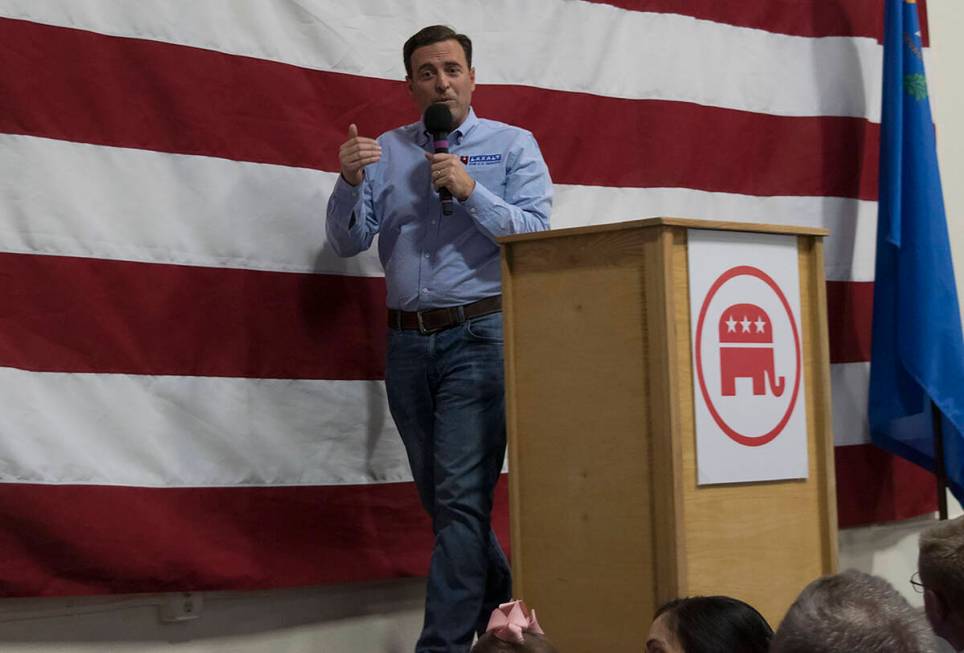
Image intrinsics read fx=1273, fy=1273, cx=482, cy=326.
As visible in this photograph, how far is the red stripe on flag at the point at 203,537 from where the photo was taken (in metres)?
2.68

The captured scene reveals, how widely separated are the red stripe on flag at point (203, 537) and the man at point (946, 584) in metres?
1.89

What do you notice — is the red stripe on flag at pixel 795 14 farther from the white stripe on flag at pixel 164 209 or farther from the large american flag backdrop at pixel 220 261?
Result: the white stripe on flag at pixel 164 209

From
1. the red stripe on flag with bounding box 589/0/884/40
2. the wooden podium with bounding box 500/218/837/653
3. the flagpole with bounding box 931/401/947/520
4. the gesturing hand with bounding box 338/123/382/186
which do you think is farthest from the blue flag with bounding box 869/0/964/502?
the gesturing hand with bounding box 338/123/382/186

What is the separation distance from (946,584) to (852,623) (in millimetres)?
316

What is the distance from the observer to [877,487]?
4094mm

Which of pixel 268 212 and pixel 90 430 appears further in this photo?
pixel 268 212

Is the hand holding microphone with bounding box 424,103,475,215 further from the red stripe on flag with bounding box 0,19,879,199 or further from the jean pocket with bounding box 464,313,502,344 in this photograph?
the red stripe on flag with bounding box 0,19,879,199

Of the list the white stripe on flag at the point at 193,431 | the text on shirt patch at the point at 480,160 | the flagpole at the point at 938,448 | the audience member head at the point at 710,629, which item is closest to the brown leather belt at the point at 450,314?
the text on shirt patch at the point at 480,160

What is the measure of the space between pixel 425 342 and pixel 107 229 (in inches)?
29.7

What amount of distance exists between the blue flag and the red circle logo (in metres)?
1.44

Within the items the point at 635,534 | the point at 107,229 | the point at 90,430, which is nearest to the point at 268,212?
the point at 107,229

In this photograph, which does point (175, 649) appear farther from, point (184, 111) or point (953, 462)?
point (953, 462)

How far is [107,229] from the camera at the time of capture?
2.84 metres

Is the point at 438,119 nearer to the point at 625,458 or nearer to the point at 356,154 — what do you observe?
the point at 356,154
